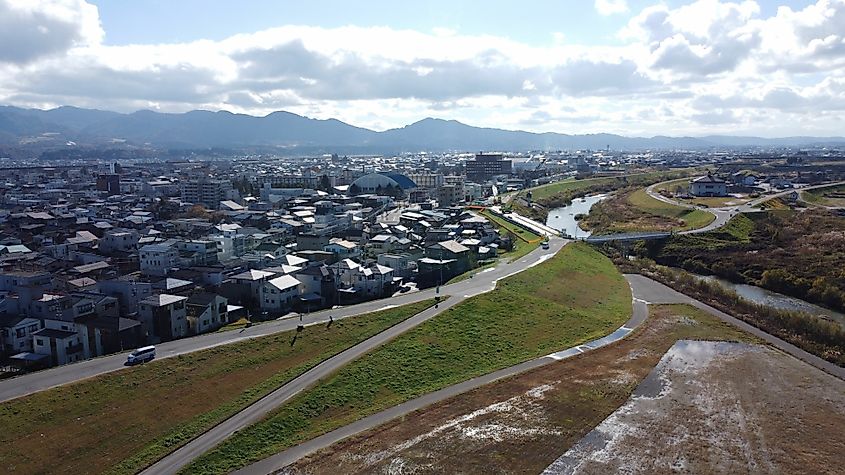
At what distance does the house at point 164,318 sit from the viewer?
2362cm

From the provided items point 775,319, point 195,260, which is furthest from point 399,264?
point 775,319

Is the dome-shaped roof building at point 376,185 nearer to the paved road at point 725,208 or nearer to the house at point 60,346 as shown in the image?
the paved road at point 725,208

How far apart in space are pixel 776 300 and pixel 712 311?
6.16 meters

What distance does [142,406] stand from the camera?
55.9ft

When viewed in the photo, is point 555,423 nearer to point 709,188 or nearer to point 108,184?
point 709,188

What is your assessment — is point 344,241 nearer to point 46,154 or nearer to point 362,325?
point 362,325

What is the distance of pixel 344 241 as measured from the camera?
39.9 meters

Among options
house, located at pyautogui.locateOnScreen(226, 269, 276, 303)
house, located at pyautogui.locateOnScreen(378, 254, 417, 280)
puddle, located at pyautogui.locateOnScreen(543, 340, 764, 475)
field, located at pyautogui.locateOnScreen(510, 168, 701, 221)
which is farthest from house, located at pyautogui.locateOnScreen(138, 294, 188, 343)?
field, located at pyautogui.locateOnScreen(510, 168, 701, 221)

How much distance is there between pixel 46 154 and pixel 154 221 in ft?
461

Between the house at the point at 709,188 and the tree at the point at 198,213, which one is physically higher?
the house at the point at 709,188

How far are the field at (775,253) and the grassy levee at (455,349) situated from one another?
887 cm

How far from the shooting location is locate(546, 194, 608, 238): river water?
53.6m

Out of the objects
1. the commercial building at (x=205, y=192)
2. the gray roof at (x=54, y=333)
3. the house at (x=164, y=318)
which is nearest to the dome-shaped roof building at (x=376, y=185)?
the commercial building at (x=205, y=192)

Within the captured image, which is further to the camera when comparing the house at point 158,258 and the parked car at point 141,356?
the house at point 158,258
